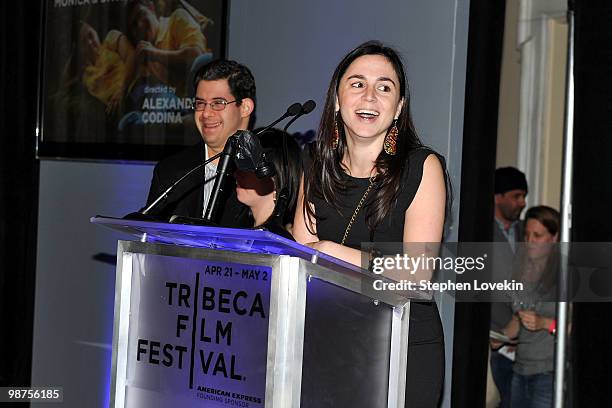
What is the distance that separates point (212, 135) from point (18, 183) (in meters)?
2.21

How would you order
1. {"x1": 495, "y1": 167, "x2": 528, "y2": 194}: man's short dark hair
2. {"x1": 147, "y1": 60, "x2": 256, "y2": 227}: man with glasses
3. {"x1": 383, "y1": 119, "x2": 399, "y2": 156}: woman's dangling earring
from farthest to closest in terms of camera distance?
{"x1": 495, "y1": 167, "x2": 528, "y2": 194}: man's short dark hair < {"x1": 147, "y1": 60, "x2": 256, "y2": 227}: man with glasses < {"x1": 383, "y1": 119, "x2": 399, "y2": 156}: woman's dangling earring

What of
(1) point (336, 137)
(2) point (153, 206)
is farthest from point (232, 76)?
(2) point (153, 206)

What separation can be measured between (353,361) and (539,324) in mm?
2630

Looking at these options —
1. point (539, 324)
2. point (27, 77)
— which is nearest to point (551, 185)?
point (539, 324)

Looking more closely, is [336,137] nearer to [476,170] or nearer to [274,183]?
[274,183]

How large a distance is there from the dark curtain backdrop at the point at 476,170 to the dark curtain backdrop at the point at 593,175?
0.30 m

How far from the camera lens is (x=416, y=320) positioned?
2305 mm

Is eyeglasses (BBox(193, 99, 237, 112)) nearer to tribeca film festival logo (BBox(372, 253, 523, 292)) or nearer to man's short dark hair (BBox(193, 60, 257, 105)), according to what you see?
man's short dark hair (BBox(193, 60, 257, 105))

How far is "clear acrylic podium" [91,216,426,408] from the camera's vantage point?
6.33ft

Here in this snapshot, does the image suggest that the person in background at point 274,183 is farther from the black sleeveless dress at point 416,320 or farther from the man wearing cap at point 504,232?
the man wearing cap at point 504,232

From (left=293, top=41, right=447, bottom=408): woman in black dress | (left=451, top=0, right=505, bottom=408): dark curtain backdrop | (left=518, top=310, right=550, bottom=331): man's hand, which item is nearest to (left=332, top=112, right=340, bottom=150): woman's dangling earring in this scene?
(left=293, top=41, right=447, bottom=408): woman in black dress

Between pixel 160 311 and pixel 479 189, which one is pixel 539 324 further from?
pixel 160 311

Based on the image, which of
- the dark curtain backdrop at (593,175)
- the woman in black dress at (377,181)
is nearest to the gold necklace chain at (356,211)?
the woman in black dress at (377,181)

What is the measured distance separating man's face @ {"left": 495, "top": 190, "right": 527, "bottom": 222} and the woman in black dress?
2903 mm
